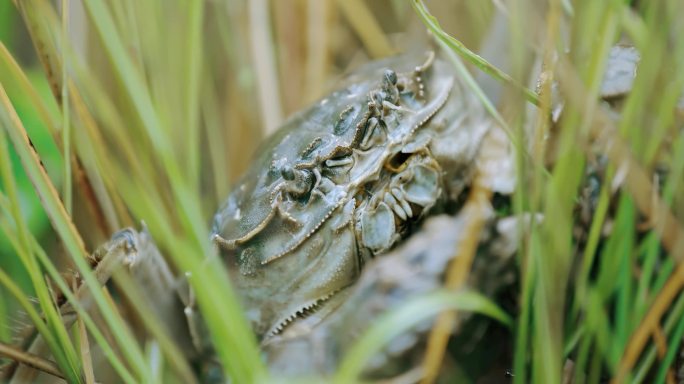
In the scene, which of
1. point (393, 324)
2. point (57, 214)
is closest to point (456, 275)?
point (393, 324)

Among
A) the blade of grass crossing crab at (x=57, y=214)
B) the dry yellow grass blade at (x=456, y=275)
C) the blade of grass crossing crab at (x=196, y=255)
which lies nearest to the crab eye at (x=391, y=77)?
the dry yellow grass blade at (x=456, y=275)

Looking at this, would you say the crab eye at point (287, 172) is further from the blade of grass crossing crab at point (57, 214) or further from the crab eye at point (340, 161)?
the blade of grass crossing crab at point (57, 214)

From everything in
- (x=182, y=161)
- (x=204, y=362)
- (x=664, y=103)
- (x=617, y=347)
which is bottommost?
(x=617, y=347)

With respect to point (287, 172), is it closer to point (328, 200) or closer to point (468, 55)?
point (328, 200)

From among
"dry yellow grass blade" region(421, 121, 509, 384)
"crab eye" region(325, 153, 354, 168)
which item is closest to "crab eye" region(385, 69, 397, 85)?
"crab eye" region(325, 153, 354, 168)

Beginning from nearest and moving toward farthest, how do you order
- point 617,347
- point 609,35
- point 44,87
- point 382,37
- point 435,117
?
point 609,35 < point 617,347 < point 435,117 < point 44,87 < point 382,37

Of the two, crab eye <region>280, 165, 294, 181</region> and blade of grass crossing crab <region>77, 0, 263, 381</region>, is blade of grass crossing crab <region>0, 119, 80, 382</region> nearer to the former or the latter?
blade of grass crossing crab <region>77, 0, 263, 381</region>

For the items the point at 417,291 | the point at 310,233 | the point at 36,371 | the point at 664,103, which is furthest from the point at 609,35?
the point at 36,371

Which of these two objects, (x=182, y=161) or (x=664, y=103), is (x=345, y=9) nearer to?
(x=182, y=161)
